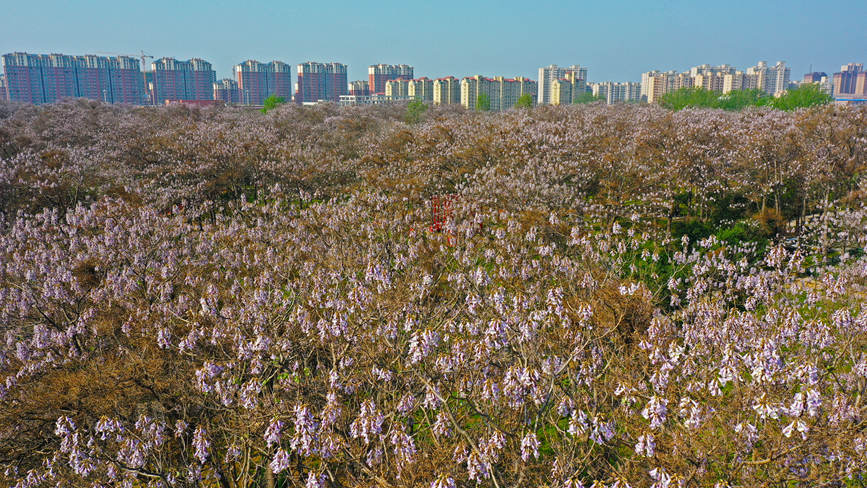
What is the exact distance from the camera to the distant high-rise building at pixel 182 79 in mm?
162000

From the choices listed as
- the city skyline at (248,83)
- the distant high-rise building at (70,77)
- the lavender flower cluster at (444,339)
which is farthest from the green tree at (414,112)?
the distant high-rise building at (70,77)

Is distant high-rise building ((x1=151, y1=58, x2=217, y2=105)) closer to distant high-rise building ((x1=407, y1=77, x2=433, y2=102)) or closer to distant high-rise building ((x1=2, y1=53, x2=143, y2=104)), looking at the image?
distant high-rise building ((x1=2, y1=53, x2=143, y2=104))

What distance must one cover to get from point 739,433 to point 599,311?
239 centimetres

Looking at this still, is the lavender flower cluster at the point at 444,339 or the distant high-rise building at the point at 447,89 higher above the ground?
the distant high-rise building at the point at 447,89

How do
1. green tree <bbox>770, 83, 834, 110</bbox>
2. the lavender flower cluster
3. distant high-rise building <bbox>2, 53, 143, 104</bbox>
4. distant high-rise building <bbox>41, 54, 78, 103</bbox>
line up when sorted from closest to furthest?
1. the lavender flower cluster
2. green tree <bbox>770, 83, 834, 110</bbox>
3. distant high-rise building <bbox>2, 53, 143, 104</bbox>
4. distant high-rise building <bbox>41, 54, 78, 103</bbox>

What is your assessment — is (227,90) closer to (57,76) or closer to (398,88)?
(57,76)

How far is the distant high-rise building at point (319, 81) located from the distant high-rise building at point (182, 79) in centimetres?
2851

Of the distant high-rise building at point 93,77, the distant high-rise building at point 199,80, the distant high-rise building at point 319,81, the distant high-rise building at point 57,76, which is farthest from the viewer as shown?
the distant high-rise building at point 319,81

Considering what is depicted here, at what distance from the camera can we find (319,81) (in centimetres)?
18238

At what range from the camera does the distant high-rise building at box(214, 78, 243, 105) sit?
167500 mm

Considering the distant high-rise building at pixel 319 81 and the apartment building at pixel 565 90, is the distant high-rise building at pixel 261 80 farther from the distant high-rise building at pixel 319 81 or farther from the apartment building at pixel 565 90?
the apartment building at pixel 565 90

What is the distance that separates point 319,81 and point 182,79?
43.7 metres

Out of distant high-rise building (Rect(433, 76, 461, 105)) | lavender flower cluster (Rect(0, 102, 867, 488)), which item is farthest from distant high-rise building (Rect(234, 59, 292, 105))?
lavender flower cluster (Rect(0, 102, 867, 488))

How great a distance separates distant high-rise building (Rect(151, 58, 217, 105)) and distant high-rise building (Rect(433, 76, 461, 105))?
7635 centimetres
